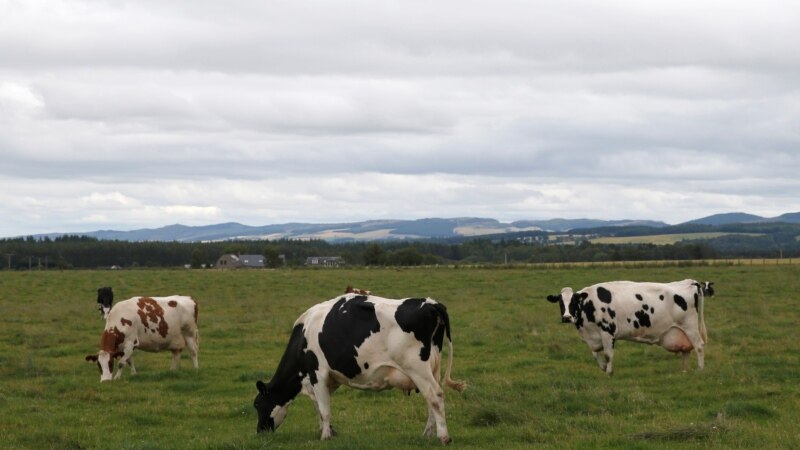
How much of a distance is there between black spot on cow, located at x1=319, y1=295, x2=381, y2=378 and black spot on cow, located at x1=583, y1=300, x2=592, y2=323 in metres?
8.63

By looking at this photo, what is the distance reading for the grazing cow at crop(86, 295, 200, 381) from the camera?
20031mm

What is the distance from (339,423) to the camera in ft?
47.2

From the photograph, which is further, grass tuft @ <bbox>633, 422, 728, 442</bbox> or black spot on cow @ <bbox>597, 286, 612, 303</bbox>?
black spot on cow @ <bbox>597, 286, 612, 303</bbox>

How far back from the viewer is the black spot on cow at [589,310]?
20.1 m

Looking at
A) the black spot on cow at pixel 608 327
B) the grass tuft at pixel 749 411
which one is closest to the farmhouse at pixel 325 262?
the black spot on cow at pixel 608 327

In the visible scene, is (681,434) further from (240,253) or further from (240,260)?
(240,253)

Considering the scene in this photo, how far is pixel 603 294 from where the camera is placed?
20.2m

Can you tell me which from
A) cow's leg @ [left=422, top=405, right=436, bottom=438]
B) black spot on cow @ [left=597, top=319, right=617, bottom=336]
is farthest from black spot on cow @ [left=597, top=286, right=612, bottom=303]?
cow's leg @ [left=422, top=405, right=436, bottom=438]

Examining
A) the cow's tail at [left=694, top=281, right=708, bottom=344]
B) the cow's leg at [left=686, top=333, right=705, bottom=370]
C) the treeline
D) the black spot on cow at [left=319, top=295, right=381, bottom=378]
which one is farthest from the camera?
the treeline

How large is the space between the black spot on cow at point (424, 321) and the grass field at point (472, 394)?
4.36ft

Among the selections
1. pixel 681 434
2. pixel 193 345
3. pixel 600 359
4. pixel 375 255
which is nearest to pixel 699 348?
pixel 600 359

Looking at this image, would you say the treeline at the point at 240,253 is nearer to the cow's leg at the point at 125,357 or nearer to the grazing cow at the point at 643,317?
the cow's leg at the point at 125,357

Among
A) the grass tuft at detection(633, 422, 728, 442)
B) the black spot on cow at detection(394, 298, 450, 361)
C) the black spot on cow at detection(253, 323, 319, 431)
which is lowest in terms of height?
the grass tuft at detection(633, 422, 728, 442)

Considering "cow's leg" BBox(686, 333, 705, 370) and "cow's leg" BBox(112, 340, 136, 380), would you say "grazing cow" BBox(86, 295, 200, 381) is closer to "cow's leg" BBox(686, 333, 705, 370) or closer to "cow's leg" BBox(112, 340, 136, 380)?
"cow's leg" BBox(112, 340, 136, 380)
